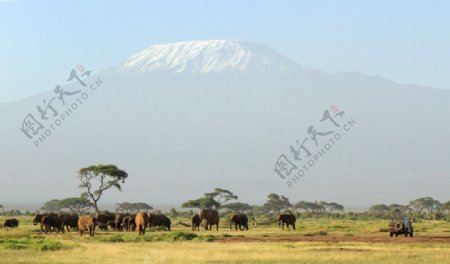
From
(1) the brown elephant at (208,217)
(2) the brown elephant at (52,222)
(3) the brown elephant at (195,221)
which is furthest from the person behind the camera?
(1) the brown elephant at (208,217)

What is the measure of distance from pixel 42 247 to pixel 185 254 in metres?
7.32

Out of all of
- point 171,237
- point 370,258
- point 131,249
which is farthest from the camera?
point 171,237

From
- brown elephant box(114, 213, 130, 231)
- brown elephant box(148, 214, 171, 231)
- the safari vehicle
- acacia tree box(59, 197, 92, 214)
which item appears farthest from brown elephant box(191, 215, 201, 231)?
acacia tree box(59, 197, 92, 214)

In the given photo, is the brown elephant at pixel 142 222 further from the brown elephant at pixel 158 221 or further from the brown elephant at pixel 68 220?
the brown elephant at pixel 158 221

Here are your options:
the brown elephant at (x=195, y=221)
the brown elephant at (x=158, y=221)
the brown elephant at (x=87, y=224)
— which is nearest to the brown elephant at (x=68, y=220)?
the brown elephant at (x=158, y=221)

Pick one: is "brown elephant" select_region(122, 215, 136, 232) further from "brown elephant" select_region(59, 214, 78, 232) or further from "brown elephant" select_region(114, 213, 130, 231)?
"brown elephant" select_region(59, 214, 78, 232)

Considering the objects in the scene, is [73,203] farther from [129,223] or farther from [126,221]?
[129,223]

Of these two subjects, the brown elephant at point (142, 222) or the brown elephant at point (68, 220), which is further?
the brown elephant at point (68, 220)

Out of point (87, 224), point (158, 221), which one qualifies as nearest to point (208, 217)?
point (158, 221)

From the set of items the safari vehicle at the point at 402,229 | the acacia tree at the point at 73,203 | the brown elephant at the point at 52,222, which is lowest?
the safari vehicle at the point at 402,229

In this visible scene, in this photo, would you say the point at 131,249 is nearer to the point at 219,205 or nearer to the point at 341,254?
the point at 341,254

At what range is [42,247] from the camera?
114 ft

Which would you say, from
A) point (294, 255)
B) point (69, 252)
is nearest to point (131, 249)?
point (69, 252)

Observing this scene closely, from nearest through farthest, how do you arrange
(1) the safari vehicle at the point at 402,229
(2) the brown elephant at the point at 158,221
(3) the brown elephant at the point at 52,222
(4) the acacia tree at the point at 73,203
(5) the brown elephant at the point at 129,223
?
Result: (1) the safari vehicle at the point at 402,229, (3) the brown elephant at the point at 52,222, (5) the brown elephant at the point at 129,223, (2) the brown elephant at the point at 158,221, (4) the acacia tree at the point at 73,203
